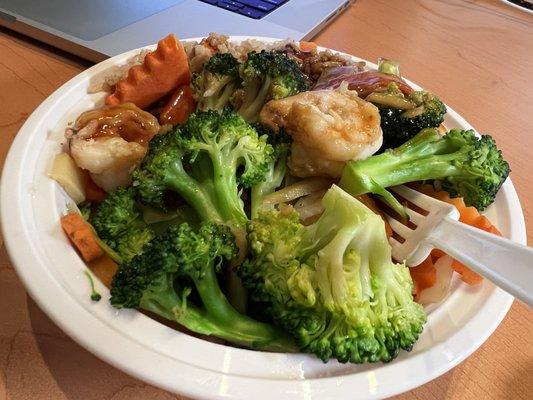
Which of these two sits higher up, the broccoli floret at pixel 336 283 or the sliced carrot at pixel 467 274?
the broccoli floret at pixel 336 283

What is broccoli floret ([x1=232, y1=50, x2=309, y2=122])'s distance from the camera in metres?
1.08

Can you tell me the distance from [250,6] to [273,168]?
3.68ft

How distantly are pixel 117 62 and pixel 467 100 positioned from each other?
50.7 inches

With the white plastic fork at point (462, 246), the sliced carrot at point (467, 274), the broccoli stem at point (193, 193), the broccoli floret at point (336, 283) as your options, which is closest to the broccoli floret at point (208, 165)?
the broccoli stem at point (193, 193)

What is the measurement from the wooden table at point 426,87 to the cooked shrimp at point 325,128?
0.48 metres

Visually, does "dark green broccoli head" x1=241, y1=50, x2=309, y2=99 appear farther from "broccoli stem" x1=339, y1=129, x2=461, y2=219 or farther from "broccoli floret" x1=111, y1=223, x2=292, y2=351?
"broccoli floret" x1=111, y1=223, x2=292, y2=351

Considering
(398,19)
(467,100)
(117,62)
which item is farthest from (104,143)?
(398,19)

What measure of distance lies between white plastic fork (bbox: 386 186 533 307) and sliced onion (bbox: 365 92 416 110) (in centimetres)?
20

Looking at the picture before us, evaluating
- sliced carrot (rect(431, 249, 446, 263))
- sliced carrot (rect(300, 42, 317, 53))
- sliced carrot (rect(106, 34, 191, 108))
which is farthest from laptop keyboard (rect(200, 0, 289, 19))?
sliced carrot (rect(431, 249, 446, 263))

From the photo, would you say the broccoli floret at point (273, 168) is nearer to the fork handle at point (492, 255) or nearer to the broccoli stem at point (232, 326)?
the broccoli stem at point (232, 326)

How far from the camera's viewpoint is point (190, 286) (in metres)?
0.82

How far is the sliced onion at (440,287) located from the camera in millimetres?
921

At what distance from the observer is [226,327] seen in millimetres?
795

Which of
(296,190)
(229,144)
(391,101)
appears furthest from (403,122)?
(229,144)
